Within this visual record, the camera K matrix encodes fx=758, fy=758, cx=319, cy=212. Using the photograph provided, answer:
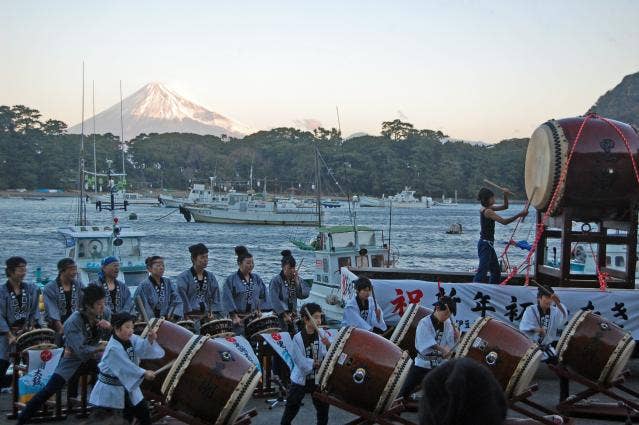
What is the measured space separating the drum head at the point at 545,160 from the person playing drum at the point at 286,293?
4.34 metres

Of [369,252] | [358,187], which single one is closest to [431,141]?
[358,187]

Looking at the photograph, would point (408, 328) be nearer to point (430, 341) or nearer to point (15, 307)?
point (430, 341)

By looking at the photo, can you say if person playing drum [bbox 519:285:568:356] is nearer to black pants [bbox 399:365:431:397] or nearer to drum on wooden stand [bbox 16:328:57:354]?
black pants [bbox 399:365:431:397]

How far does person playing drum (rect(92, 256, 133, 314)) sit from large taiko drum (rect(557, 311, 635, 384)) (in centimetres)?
520

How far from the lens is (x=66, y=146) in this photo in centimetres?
14475

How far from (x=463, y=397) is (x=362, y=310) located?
663cm

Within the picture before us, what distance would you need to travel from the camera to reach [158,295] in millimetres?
9883

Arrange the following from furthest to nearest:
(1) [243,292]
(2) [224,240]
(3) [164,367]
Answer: (2) [224,240] < (1) [243,292] < (3) [164,367]

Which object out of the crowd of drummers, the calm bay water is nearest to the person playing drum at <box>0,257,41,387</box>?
the crowd of drummers

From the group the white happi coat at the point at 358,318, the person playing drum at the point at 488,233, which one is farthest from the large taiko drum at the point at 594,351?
the person playing drum at the point at 488,233

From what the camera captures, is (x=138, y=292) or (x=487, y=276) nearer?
(x=138, y=292)

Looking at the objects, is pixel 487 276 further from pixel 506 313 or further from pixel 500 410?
pixel 500 410

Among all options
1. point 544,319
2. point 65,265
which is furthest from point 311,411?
point 65,265

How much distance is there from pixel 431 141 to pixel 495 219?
5685 inches
